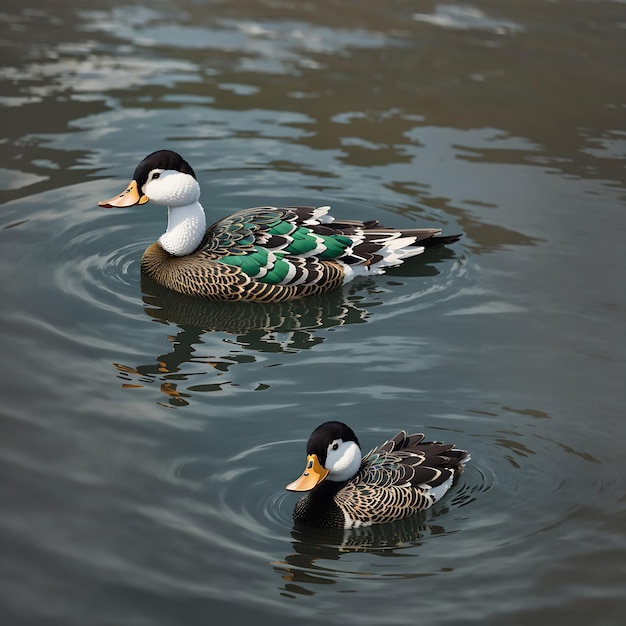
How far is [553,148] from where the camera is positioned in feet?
43.7

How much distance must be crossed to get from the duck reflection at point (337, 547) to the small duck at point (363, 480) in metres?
0.06

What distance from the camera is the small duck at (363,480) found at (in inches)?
275

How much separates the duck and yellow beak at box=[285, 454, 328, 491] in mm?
3488

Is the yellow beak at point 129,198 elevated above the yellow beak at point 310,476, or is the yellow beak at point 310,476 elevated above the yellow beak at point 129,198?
the yellow beak at point 129,198

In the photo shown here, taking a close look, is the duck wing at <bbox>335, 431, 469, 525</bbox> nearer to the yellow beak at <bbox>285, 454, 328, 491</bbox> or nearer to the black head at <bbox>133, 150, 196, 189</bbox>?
the yellow beak at <bbox>285, 454, 328, 491</bbox>

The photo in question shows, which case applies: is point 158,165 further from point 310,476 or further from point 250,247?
point 310,476

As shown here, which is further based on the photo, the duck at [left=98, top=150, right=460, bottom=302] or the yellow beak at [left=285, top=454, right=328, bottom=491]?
the duck at [left=98, top=150, right=460, bottom=302]

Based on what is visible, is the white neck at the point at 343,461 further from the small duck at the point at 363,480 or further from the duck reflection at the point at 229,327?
the duck reflection at the point at 229,327

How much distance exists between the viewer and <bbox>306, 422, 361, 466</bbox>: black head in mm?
6949

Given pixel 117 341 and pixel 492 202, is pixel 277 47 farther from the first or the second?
pixel 117 341

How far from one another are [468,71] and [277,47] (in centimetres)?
274

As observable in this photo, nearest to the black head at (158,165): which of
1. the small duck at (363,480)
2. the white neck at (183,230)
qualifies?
the white neck at (183,230)

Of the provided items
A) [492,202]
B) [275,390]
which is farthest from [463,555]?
[492,202]

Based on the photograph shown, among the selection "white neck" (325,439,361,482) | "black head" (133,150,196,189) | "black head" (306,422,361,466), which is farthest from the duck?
"black head" (306,422,361,466)
